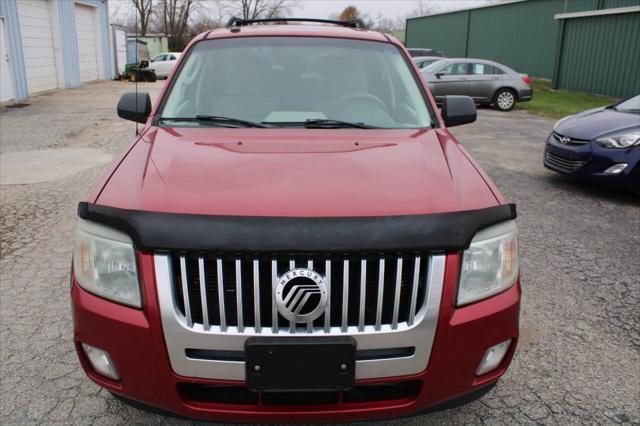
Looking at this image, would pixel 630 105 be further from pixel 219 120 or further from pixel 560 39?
pixel 560 39

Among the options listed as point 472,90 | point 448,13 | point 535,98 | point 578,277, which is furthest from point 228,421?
point 448,13

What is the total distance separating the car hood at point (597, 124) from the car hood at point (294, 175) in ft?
14.9

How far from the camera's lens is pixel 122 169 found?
2320mm

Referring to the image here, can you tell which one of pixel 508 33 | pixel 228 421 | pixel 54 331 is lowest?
pixel 54 331

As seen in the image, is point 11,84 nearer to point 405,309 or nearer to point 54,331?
point 54,331

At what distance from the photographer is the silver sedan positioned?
15.8 m

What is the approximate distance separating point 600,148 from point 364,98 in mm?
4281

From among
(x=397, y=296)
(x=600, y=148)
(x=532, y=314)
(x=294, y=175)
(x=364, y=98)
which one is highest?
(x=364, y=98)

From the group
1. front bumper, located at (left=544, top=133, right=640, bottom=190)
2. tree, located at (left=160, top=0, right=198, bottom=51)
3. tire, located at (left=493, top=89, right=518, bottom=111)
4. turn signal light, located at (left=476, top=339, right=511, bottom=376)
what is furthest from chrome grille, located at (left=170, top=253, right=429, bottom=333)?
tree, located at (left=160, top=0, right=198, bottom=51)

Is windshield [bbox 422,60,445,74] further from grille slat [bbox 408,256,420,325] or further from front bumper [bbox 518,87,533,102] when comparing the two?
grille slat [bbox 408,256,420,325]

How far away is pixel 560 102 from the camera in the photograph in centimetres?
1803

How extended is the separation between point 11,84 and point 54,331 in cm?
1388

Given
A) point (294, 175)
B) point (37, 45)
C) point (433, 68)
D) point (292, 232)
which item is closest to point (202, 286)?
point (292, 232)

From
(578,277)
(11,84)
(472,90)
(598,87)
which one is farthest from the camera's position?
(598,87)
